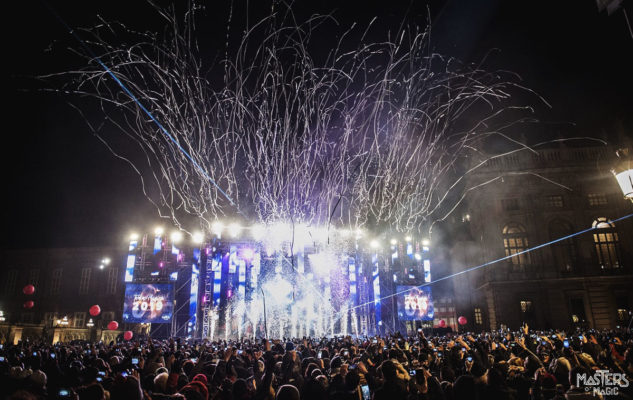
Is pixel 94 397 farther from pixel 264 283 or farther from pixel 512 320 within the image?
pixel 264 283

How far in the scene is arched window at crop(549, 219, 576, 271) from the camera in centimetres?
2998

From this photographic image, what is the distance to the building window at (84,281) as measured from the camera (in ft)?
136

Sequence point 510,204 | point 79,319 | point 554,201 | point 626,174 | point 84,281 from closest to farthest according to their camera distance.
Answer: point 626,174
point 554,201
point 510,204
point 79,319
point 84,281

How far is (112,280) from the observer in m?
41.3

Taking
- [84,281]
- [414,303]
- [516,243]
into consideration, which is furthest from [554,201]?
[84,281]

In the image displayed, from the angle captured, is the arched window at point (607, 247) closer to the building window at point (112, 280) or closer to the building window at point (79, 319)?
the building window at point (112, 280)

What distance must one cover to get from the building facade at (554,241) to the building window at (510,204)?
0.26 ft

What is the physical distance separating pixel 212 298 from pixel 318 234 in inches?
497

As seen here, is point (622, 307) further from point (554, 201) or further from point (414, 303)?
point (414, 303)

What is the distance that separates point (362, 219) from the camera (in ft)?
109

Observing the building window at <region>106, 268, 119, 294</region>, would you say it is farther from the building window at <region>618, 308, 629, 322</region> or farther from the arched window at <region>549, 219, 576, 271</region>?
the building window at <region>618, 308, 629, 322</region>
